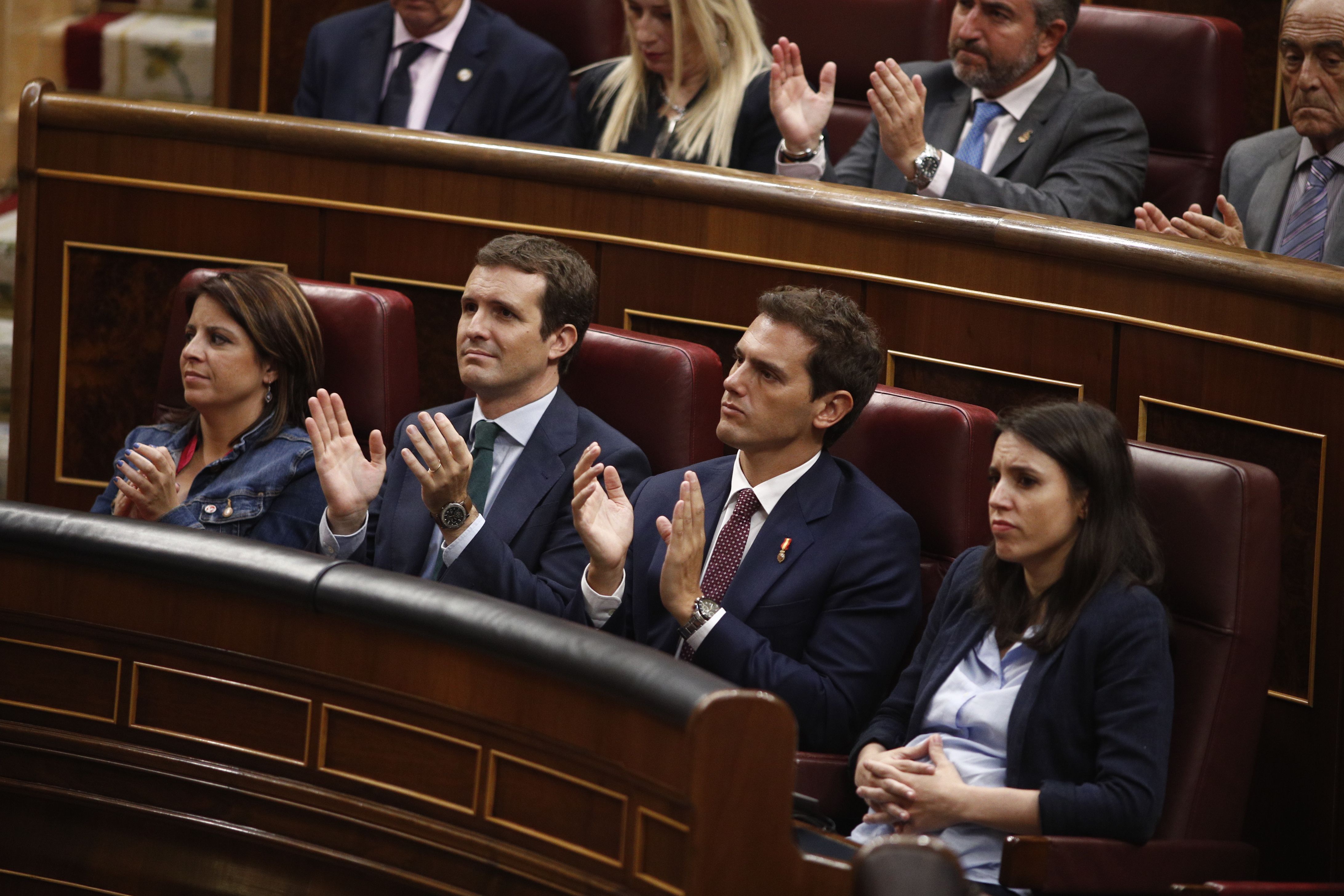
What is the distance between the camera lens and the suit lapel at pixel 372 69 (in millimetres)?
2365

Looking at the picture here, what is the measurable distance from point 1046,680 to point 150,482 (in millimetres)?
992

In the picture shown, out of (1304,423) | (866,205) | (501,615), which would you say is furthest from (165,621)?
(1304,423)

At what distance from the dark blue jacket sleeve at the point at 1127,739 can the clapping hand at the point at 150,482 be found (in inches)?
39.4

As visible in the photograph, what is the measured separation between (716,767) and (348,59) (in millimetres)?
1638

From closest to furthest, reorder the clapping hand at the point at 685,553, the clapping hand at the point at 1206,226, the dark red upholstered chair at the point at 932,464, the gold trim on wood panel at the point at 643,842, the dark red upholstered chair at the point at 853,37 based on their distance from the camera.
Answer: the gold trim on wood panel at the point at 643,842 < the clapping hand at the point at 685,553 < the dark red upholstered chair at the point at 932,464 < the clapping hand at the point at 1206,226 < the dark red upholstered chair at the point at 853,37

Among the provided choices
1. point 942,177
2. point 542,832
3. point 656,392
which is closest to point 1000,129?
point 942,177

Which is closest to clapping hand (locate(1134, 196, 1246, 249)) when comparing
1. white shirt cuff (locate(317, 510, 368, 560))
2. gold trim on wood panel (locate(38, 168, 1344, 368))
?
gold trim on wood panel (locate(38, 168, 1344, 368))

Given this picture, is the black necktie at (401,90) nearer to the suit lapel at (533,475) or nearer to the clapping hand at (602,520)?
the suit lapel at (533,475)

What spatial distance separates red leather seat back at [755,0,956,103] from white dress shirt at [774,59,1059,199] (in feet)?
1.26

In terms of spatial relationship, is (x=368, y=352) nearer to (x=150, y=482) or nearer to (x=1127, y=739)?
(x=150, y=482)

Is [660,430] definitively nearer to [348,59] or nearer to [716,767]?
[716,767]

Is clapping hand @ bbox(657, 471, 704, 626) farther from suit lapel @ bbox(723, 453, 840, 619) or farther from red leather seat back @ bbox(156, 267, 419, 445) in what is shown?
red leather seat back @ bbox(156, 267, 419, 445)

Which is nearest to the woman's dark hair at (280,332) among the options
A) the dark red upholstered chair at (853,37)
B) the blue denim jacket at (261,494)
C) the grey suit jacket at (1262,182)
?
the blue denim jacket at (261,494)

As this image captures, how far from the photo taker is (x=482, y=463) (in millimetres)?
1695
